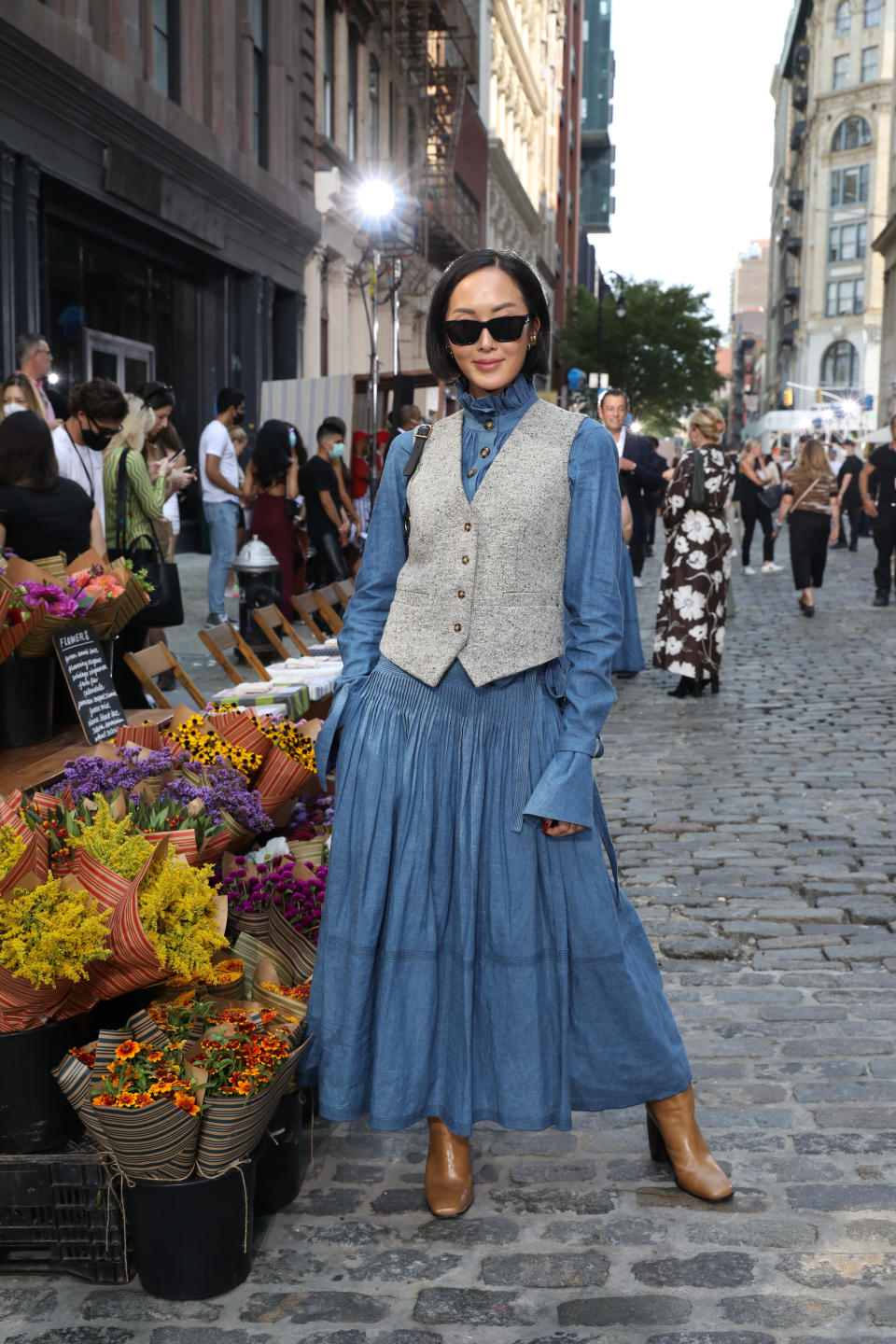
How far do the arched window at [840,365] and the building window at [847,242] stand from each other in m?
5.41

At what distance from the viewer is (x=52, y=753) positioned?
5348 millimetres

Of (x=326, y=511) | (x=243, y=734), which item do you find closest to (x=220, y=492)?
(x=326, y=511)

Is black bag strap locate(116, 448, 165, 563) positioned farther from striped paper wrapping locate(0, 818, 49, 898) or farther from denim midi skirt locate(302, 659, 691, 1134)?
denim midi skirt locate(302, 659, 691, 1134)

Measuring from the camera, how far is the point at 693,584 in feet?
35.5

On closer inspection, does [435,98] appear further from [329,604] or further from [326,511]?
[329,604]

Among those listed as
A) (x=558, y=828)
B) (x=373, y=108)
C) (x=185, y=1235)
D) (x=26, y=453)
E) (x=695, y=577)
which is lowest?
(x=185, y=1235)

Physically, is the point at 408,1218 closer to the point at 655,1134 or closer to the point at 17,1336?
the point at 655,1134

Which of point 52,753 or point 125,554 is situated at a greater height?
point 125,554

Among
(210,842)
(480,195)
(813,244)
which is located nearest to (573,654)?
(210,842)

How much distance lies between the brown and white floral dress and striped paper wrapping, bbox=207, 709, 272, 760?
21.0 feet

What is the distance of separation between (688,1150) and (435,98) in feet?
103

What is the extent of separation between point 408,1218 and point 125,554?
603 centimetres

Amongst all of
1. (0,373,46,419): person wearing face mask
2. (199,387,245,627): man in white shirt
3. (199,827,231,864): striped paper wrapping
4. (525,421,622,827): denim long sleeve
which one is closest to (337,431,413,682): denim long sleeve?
(525,421,622,827): denim long sleeve

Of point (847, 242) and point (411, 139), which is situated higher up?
point (847, 242)
